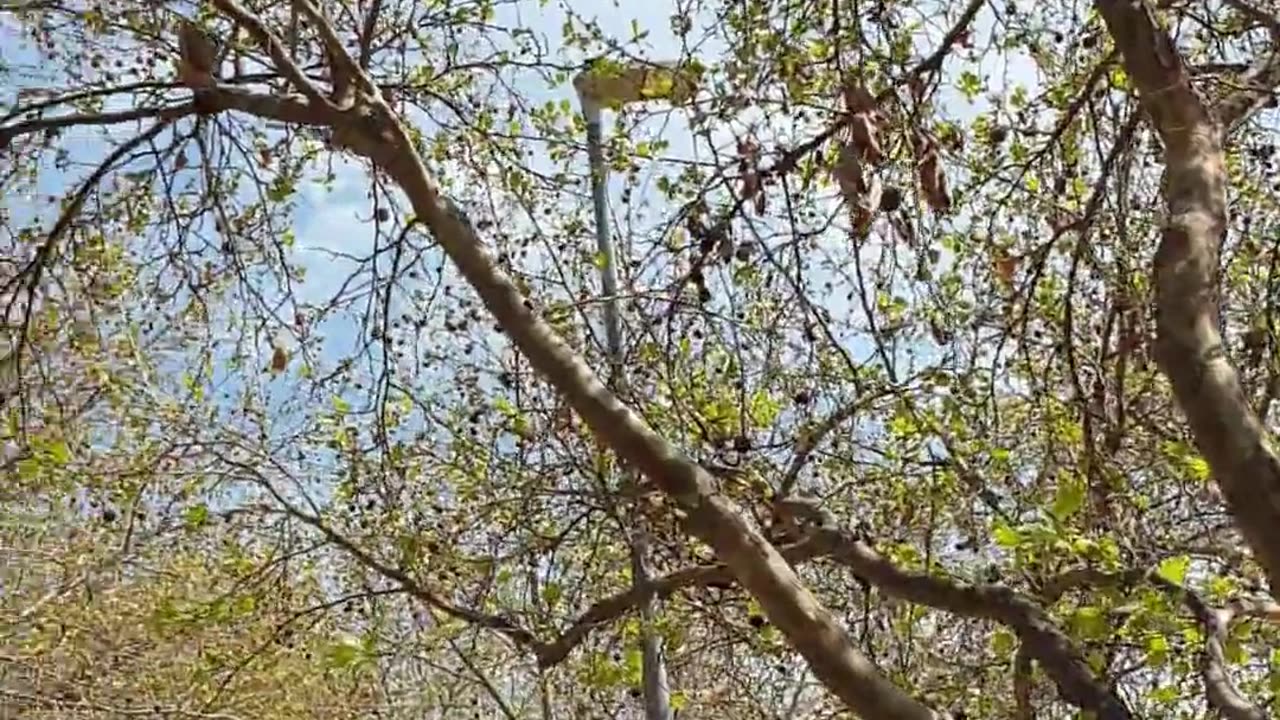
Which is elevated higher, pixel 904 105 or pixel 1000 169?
pixel 1000 169

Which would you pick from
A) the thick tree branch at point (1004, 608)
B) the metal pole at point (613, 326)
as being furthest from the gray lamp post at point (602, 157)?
the thick tree branch at point (1004, 608)

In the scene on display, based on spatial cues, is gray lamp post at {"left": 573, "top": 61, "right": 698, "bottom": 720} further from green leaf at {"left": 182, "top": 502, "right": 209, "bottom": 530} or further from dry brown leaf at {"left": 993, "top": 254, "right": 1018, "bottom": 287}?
green leaf at {"left": 182, "top": 502, "right": 209, "bottom": 530}

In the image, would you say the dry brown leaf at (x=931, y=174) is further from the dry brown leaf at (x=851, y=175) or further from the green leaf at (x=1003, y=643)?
the green leaf at (x=1003, y=643)

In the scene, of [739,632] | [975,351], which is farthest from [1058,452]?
[739,632]

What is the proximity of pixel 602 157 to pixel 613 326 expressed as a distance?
16.9 inches

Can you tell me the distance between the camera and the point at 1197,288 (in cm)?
246

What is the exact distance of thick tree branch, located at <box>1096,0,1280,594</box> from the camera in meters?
2.36

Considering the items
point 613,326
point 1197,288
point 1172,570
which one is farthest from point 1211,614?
point 613,326

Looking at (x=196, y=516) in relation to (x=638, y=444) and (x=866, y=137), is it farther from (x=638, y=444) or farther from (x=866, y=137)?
(x=866, y=137)

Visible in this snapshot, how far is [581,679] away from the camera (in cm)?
412

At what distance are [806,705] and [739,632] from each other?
1039 mm

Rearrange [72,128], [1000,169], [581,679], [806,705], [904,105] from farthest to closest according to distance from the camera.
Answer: [806,705] → [581,679] → [1000,169] → [72,128] → [904,105]

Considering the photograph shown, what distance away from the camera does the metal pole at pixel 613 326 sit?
3.58m

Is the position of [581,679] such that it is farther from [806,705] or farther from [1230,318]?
[1230,318]
